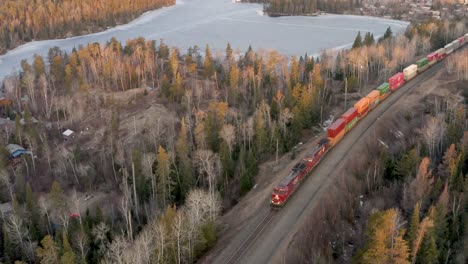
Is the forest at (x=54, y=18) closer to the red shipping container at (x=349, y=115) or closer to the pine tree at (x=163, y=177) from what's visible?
the pine tree at (x=163, y=177)

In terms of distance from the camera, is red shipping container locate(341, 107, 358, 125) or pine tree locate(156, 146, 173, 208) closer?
pine tree locate(156, 146, 173, 208)

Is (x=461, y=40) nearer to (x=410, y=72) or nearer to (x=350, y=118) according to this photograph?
(x=410, y=72)

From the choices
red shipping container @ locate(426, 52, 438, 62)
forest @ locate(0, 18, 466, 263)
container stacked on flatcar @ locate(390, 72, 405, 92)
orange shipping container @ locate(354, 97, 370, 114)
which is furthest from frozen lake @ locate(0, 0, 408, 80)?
orange shipping container @ locate(354, 97, 370, 114)

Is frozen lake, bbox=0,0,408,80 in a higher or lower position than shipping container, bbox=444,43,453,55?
higher

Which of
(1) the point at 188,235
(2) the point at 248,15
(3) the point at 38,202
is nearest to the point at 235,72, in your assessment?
(3) the point at 38,202

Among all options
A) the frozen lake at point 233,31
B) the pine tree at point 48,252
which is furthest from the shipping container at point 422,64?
the pine tree at point 48,252

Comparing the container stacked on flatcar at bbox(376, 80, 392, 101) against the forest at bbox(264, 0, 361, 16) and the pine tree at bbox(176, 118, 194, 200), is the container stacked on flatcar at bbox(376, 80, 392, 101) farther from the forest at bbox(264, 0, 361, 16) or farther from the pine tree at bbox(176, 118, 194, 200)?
the forest at bbox(264, 0, 361, 16)
